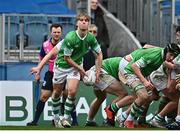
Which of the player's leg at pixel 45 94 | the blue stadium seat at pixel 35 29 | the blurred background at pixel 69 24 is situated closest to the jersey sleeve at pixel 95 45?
the player's leg at pixel 45 94

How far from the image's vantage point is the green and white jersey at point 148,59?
16.0m

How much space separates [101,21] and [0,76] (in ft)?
8.92

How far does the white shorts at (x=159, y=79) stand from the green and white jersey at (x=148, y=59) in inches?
3.6

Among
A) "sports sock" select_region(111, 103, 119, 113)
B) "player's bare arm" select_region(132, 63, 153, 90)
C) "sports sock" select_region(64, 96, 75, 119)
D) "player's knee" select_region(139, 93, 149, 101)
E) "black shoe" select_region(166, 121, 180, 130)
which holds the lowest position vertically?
"black shoe" select_region(166, 121, 180, 130)

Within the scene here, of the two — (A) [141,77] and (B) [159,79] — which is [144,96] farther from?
(B) [159,79]

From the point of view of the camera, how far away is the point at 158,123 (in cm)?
1653

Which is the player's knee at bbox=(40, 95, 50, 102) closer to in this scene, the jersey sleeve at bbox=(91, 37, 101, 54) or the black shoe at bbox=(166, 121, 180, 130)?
the jersey sleeve at bbox=(91, 37, 101, 54)

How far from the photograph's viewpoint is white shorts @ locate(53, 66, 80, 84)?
15.9 m

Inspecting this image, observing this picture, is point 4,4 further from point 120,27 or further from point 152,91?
point 152,91

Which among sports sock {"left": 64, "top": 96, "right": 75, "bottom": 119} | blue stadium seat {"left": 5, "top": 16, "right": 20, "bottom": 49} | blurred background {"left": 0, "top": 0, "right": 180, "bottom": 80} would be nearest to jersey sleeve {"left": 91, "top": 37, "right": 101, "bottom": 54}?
sports sock {"left": 64, "top": 96, "right": 75, "bottom": 119}

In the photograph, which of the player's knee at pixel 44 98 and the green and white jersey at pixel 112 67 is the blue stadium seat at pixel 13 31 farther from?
the green and white jersey at pixel 112 67

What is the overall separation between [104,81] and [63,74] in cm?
80

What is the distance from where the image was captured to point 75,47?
1590 centimetres

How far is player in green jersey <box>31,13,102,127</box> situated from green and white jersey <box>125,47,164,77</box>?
648 mm
